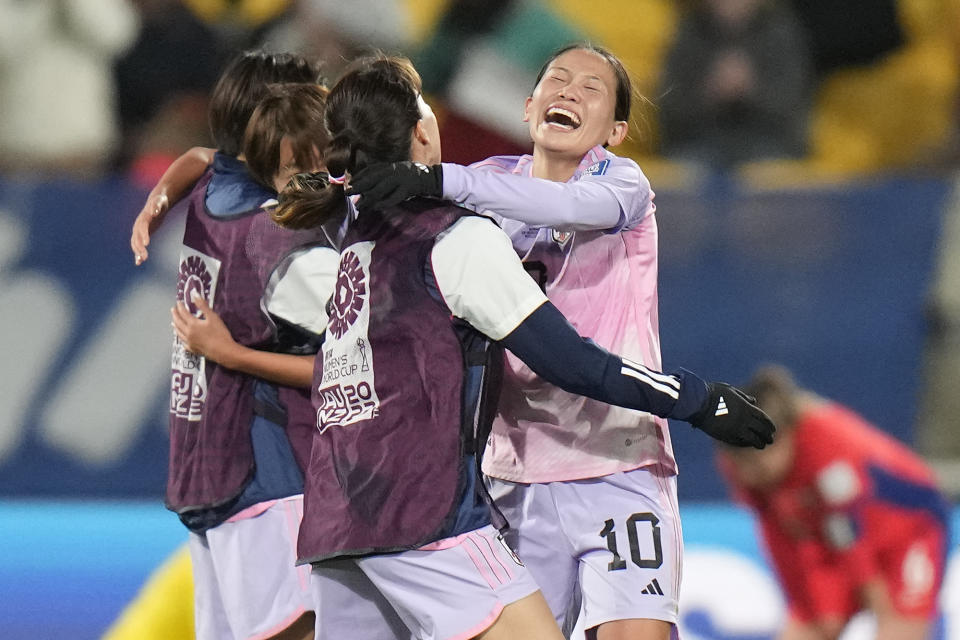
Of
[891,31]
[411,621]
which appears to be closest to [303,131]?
[411,621]

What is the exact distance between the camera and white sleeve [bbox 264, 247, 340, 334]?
3188 millimetres

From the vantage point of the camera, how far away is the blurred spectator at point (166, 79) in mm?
6043

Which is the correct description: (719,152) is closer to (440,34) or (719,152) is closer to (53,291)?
(440,34)

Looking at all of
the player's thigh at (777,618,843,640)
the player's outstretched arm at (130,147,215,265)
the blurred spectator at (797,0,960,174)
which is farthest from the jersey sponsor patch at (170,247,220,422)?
the blurred spectator at (797,0,960,174)

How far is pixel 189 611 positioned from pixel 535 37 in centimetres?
303

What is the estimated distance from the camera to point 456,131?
20.0ft

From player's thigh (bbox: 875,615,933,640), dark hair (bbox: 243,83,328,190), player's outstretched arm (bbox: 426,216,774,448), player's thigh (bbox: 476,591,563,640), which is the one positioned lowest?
player's thigh (bbox: 476,591,563,640)

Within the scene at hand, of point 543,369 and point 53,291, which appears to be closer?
point 543,369

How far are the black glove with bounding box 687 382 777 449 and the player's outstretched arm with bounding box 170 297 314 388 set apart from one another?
908mm

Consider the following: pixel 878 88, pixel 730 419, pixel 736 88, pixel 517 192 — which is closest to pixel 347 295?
pixel 517 192

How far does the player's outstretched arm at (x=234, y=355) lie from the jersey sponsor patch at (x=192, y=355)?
5cm

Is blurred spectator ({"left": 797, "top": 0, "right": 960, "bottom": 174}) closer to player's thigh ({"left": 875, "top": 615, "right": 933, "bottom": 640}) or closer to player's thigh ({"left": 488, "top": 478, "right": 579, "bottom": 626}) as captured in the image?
player's thigh ({"left": 875, "top": 615, "right": 933, "bottom": 640})

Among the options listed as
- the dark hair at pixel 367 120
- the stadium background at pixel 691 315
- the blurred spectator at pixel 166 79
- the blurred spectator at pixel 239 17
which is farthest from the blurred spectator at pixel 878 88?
the dark hair at pixel 367 120

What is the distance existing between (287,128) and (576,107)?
65cm
